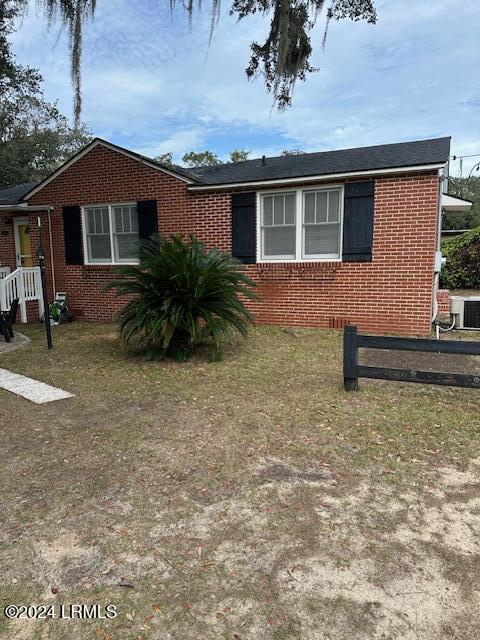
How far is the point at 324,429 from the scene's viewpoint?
380 cm

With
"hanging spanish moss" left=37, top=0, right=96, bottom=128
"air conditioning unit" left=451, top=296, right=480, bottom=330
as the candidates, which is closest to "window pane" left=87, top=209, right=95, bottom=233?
"hanging spanish moss" left=37, top=0, right=96, bottom=128

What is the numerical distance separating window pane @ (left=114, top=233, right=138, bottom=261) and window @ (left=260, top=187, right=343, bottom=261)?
3.09 metres

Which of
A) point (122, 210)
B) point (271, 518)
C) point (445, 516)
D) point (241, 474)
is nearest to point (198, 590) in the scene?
point (271, 518)

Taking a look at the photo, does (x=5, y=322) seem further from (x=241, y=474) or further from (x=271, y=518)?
(x=271, y=518)

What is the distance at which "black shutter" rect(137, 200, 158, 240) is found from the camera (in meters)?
9.48

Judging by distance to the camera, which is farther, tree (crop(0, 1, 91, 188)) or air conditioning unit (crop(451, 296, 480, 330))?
tree (crop(0, 1, 91, 188))

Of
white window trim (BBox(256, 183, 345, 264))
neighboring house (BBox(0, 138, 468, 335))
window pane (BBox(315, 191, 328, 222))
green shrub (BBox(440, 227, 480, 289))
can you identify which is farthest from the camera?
green shrub (BBox(440, 227, 480, 289))

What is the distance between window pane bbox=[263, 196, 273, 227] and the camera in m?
8.56

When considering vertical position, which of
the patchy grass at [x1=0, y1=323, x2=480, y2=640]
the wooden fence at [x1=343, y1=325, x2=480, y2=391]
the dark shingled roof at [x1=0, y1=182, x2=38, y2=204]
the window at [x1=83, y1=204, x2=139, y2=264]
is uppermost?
the dark shingled roof at [x1=0, y1=182, x2=38, y2=204]

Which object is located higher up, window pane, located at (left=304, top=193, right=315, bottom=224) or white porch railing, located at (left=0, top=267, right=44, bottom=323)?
window pane, located at (left=304, top=193, right=315, bottom=224)

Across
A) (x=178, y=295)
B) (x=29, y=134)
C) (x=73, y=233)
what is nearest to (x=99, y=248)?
(x=73, y=233)

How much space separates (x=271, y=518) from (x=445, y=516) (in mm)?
1012

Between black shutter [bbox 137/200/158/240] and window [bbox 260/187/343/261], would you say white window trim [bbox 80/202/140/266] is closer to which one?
black shutter [bbox 137/200/158/240]

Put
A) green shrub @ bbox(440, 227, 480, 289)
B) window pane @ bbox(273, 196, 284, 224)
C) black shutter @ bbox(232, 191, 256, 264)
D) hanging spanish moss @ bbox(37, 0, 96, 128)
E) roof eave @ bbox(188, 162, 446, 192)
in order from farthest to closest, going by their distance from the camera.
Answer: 1. green shrub @ bbox(440, 227, 480, 289)
2. black shutter @ bbox(232, 191, 256, 264)
3. window pane @ bbox(273, 196, 284, 224)
4. hanging spanish moss @ bbox(37, 0, 96, 128)
5. roof eave @ bbox(188, 162, 446, 192)
